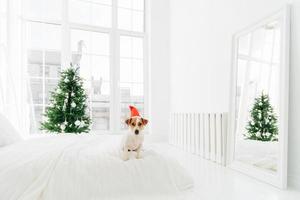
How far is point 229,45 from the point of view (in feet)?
9.04

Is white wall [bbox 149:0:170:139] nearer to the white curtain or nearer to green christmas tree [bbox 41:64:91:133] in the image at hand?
green christmas tree [bbox 41:64:91:133]

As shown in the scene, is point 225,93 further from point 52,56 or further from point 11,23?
point 11,23

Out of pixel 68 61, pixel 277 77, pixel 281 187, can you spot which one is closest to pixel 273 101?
pixel 277 77

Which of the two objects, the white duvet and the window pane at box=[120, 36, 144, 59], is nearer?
the white duvet

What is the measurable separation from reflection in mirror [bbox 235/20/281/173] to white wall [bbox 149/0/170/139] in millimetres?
2289

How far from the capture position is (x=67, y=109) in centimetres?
372

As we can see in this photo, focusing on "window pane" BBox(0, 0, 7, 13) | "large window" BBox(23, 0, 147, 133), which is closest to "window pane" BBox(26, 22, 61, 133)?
"large window" BBox(23, 0, 147, 133)

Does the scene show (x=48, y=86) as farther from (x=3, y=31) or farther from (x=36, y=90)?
(x=3, y=31)

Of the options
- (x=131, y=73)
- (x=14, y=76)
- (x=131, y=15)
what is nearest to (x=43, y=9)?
(x=14, y=76)

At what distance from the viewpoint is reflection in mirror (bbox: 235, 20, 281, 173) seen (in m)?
2.00

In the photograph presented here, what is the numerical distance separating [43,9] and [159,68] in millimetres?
2549

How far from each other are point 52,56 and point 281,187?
4185mm

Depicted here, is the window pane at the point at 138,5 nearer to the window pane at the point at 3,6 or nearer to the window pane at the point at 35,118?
the window pane at the point at 3,6

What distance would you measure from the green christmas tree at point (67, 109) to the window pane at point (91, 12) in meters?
1.31
